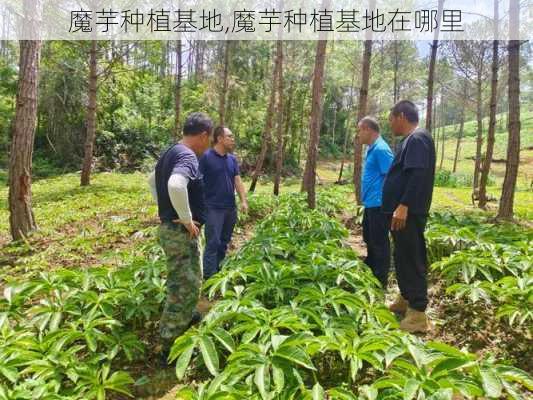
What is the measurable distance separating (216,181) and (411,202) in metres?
2.30

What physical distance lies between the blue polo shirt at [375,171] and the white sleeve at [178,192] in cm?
236

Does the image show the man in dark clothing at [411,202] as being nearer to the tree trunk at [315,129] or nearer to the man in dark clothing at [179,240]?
the man in dark clothing at [179,240]

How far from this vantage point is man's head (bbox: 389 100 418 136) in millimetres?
4098

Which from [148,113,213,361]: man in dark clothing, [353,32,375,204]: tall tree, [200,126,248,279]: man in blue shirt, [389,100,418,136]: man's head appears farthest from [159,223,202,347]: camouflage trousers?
[353,32,375,204]: tall tree

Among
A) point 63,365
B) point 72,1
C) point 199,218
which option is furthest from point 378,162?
point 72,1

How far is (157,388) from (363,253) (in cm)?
485

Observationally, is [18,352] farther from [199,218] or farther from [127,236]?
[127,236]

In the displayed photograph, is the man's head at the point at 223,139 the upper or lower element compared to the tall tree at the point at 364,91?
lower

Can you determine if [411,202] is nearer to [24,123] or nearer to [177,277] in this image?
[177,277]

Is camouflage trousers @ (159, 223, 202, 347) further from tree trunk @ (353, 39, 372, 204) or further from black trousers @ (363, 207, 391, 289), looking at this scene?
tree trunk @ (353, 39, 372, 204)

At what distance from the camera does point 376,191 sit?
193 inches

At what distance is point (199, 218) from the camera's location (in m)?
3.77

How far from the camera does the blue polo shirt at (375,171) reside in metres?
4.88

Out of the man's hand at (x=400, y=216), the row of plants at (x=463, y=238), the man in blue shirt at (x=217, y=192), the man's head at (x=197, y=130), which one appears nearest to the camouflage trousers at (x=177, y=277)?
the man's head at (x=197, y=130)
